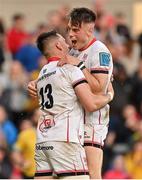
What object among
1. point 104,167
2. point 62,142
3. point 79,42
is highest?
point 79,42

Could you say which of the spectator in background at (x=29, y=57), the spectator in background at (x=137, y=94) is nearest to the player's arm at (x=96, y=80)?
the spectator in background at (x=137, y=94)

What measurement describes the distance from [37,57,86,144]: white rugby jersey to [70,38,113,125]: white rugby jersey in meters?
0.20

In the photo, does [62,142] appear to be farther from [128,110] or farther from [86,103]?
[128,110]

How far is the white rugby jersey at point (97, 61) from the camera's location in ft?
27.9

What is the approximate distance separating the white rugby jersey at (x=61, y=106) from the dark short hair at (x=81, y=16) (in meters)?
0.41

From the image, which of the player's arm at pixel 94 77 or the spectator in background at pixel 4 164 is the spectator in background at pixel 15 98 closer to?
the spectator in background at pixel 4 164

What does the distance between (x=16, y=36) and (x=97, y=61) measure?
10.2 metres

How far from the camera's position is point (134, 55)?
20.2 meters

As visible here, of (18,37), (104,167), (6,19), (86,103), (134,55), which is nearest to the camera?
(86,103)

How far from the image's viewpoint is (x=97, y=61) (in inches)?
335

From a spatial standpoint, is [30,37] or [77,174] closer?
[77,174]

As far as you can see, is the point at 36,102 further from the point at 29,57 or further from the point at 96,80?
the point at 96,80

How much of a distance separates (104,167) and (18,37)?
4551mm

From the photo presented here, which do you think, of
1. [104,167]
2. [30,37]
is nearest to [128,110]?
[104,167]
